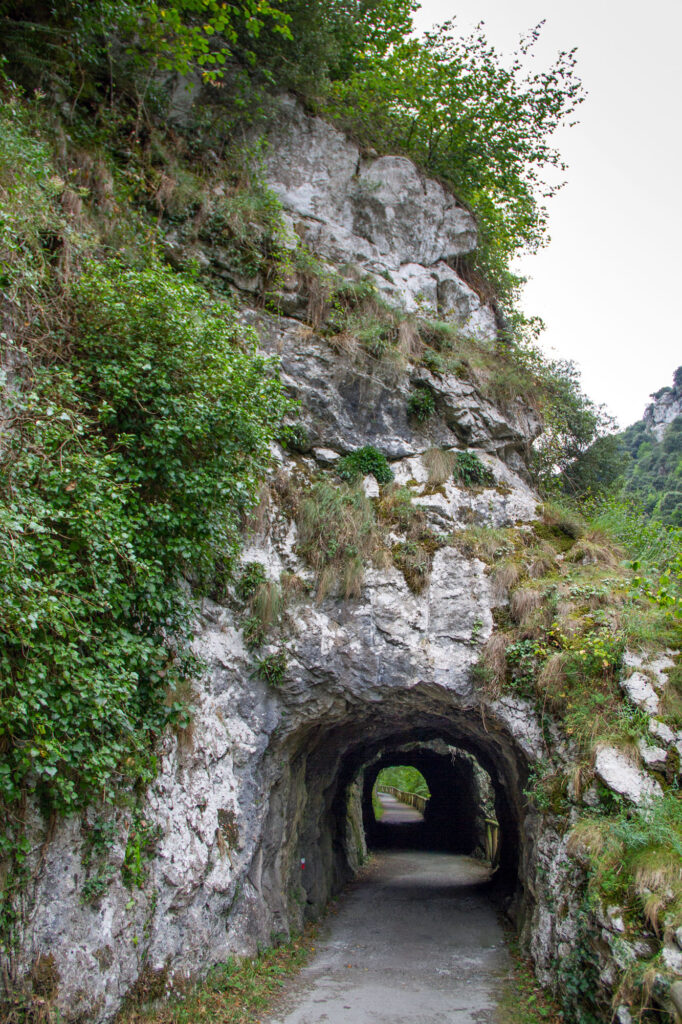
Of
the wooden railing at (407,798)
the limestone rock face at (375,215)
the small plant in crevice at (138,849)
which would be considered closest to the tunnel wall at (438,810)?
the wooden railing at (407,798)

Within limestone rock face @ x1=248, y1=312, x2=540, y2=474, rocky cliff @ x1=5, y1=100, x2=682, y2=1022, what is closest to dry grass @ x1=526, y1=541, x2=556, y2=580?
rocky cliff @ x1=5, y1=100, x2=682, y2=1022

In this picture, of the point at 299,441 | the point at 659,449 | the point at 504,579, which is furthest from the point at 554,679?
the point at 659,449

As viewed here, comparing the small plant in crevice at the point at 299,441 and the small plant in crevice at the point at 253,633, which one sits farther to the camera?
the small plant in crevice at the point at 299,441

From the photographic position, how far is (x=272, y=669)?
8.53 m

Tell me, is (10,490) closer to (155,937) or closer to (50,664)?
(50,664)

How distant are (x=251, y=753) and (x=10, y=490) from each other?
4.83m

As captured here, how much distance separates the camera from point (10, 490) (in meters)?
5.26

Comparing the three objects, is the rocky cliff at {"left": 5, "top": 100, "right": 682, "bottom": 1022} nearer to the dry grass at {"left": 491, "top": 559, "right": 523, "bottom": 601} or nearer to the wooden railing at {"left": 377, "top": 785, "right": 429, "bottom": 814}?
the dry grass at {"left": 491, "top": 559, "right": 523, "bottom": 601}

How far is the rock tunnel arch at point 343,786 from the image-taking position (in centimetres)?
908

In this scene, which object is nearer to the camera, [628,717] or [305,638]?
[628,717]

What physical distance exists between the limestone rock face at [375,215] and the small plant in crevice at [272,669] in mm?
8131

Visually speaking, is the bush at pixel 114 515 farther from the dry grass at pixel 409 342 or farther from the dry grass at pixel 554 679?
the dry grass at pixel 409 342

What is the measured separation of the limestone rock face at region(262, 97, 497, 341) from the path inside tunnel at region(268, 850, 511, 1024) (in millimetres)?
11601

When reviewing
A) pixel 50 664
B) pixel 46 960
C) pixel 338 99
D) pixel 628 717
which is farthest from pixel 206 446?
pixel 338 99
